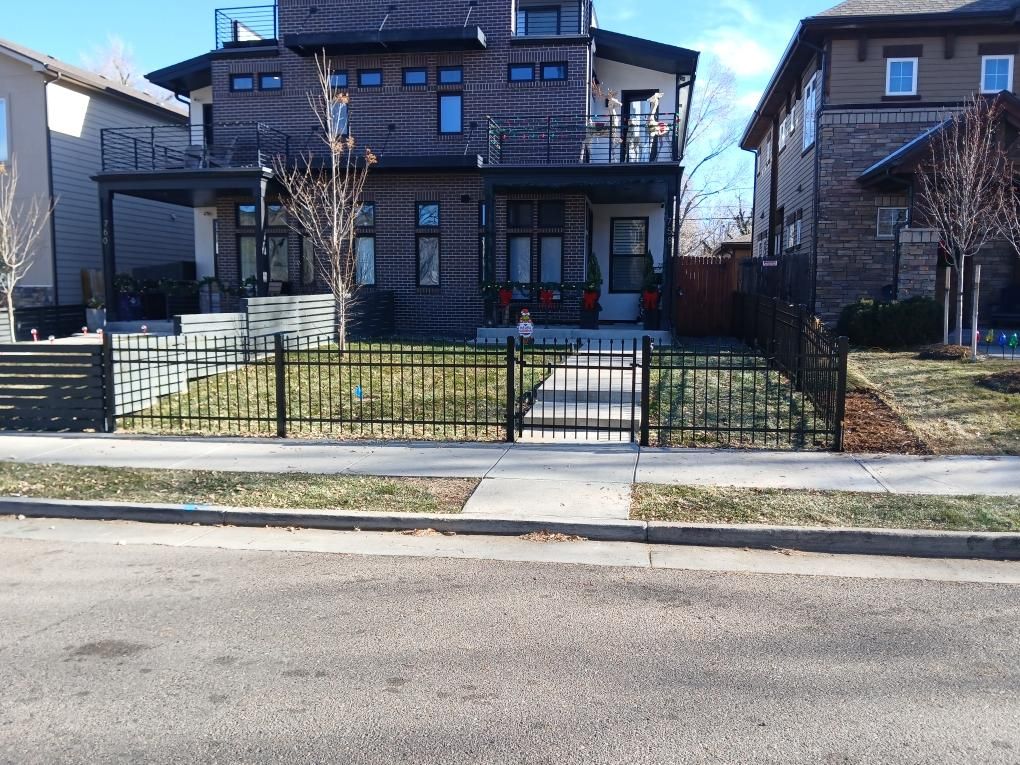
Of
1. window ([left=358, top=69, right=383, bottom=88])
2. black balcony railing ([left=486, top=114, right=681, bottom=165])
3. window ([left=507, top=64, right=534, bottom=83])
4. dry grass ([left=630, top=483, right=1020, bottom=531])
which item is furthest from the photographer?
window ([left=358, top=69, right=383, bottom=88])

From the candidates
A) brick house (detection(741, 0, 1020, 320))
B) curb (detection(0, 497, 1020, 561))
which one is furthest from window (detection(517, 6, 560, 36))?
curb (detection(0, 497, 1020, 561))

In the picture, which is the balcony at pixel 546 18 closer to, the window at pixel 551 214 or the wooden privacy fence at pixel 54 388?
→ the window at pixel 551 214

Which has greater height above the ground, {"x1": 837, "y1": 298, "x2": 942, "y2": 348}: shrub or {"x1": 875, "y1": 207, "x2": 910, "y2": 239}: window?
{"x1": 875, "y1": 207, "x2": 910, "y2": 239}: window

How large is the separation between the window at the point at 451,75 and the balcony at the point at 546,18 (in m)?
1.82

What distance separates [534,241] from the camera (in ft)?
70.7

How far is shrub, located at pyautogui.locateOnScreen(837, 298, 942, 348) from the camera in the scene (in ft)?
52.4

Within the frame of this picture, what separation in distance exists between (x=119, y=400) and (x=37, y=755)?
816cm

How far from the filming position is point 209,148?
21.1m

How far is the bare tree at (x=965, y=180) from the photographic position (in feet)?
50.4

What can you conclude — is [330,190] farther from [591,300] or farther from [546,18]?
[546,18]

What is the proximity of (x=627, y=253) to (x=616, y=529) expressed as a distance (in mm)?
17007

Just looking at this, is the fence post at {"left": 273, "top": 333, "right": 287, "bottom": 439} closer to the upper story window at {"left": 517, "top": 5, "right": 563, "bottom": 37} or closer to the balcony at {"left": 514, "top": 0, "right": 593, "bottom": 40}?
the balcony at {"left": 514, "top": 0, "right": 593, "bottom": 40}

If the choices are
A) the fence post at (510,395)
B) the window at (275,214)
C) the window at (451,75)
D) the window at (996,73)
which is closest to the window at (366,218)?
the window at (275,214)

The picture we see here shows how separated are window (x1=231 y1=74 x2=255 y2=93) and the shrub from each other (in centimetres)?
1660
